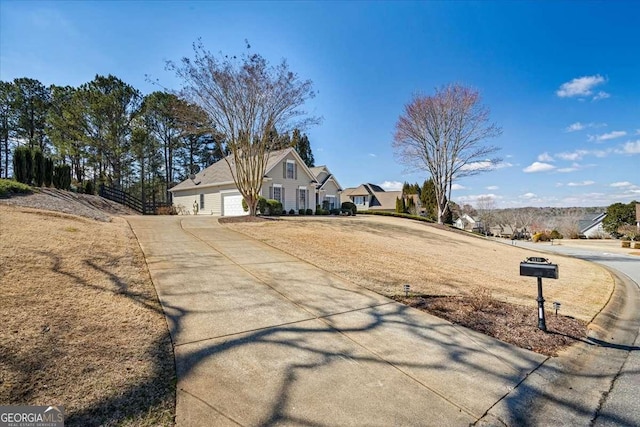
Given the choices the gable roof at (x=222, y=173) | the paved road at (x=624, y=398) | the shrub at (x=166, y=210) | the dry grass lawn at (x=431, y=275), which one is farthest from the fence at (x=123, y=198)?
the paved road at (x=624, y=398)

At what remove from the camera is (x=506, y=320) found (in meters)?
4.39

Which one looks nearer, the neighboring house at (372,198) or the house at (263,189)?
the house at (263,189)

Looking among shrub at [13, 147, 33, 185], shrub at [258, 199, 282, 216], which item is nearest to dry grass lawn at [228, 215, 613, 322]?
shrub at [258, 199, 282, 216]

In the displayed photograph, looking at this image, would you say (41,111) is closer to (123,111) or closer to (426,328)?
(123,111)

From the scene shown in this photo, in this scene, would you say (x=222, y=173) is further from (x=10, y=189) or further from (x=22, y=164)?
(x=10, y=189)

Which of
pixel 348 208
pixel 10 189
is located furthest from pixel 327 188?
pixel 10 189

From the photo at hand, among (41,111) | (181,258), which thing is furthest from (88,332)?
(41,111)

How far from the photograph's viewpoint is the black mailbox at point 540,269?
13.0 feet

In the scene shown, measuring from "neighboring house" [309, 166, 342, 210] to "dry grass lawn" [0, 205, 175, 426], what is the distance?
975 inches

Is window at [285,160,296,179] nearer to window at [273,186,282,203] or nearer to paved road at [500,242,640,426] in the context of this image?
window at [273,186,282,203]

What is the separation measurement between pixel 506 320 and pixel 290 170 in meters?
21.4

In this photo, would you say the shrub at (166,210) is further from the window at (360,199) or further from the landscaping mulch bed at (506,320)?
the window at (360,199)

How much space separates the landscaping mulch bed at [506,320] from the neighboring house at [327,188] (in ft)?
79.9

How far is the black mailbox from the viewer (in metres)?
3.97
